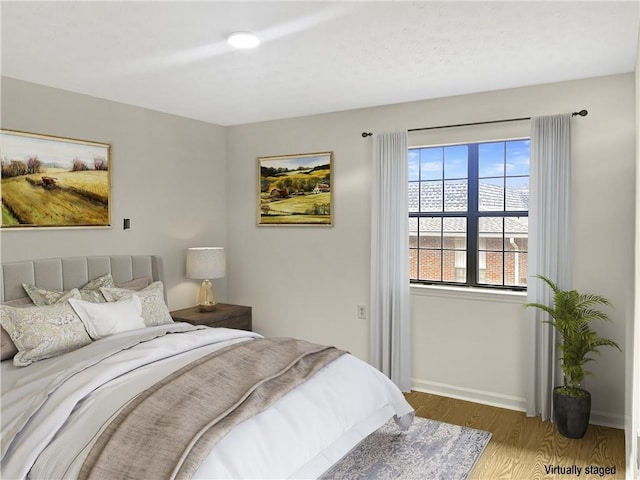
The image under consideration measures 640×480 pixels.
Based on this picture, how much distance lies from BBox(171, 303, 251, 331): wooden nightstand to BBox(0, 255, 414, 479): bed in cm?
67

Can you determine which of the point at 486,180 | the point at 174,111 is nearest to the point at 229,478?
the point at 486,180

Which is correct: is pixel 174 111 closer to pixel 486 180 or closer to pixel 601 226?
pixel 486 180

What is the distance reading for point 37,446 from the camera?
7.02 ft

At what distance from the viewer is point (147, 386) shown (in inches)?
96.7

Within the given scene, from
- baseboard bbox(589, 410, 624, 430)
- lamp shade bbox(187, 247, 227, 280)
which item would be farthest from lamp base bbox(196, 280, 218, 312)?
baseboard bbox(589, 410, 624, 430)

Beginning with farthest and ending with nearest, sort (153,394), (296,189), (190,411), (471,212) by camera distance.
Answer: (296,189) → (471,212) → (153,394) → (190,411)

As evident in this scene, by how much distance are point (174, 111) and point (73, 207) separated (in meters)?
1.26

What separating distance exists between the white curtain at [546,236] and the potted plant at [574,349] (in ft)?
0.48

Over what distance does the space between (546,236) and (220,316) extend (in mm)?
2772

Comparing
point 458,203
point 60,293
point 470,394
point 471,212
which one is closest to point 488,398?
point 470,394

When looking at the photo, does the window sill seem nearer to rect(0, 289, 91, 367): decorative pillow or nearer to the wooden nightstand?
the wooden nightstand

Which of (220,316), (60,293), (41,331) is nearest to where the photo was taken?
(41,331)

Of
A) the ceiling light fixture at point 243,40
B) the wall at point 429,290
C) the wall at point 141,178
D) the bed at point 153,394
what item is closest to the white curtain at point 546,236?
the wall at point 429,290

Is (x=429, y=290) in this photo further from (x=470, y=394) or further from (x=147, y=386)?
(x=147, y=386)
